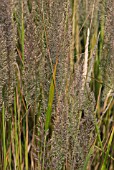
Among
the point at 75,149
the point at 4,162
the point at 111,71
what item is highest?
the point at 111,71

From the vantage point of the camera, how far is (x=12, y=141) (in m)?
1.47

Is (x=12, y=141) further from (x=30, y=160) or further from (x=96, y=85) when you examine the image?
(x=96, y=85)

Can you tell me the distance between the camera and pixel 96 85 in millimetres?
1835

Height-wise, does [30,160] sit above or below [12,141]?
below

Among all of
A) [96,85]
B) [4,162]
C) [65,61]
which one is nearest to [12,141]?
[4,162]

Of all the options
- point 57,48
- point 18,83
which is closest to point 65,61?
point 57,48

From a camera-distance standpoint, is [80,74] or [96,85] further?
[96,85]

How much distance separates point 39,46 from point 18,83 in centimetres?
28

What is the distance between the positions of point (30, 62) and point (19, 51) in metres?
0.40

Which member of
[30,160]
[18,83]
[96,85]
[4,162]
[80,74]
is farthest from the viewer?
[96,85]

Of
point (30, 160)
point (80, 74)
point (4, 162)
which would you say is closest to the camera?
point (80, 74)

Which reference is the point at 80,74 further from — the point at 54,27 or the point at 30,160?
the point at 30,160

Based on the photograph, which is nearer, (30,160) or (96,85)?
(30,160)

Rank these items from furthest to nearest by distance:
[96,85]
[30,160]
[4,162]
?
[96,85] → [30,160] → [4,162]
